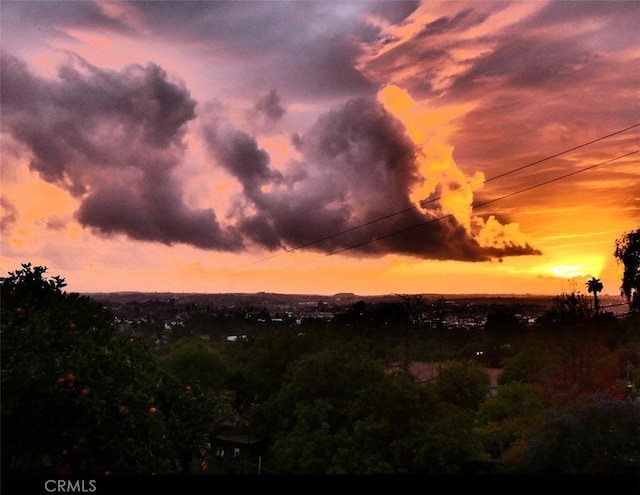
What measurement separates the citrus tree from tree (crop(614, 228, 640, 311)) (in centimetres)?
1438

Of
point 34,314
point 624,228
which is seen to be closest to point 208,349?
point 624,228

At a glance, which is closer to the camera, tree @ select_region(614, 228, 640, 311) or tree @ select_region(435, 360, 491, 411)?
tree @ select_region(614, 228, 640, 311)

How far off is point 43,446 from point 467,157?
32.0ft

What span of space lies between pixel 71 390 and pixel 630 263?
16.1 metres

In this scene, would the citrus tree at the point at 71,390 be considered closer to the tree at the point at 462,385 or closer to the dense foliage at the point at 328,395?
the dense foliage at the point at 328,395

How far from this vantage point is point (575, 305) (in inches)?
733

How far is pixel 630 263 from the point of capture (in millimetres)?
16625

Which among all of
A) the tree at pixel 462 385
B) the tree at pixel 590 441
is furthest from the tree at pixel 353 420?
the tree at pixel 462 385

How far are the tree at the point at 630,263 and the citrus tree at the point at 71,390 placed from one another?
1438cm

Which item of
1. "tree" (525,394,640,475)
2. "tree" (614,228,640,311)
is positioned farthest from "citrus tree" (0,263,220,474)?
"tree" (614,228,640,311)

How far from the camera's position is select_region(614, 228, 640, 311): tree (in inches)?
645

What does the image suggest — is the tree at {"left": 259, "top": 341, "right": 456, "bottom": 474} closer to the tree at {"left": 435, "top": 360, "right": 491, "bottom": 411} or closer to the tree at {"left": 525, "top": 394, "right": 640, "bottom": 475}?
the tree at {"left": 525, "top": 394, "right": 640, "bottom": 475}

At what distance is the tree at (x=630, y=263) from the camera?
645 inches

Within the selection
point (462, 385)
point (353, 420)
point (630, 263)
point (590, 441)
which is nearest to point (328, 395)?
point (353, 420)
